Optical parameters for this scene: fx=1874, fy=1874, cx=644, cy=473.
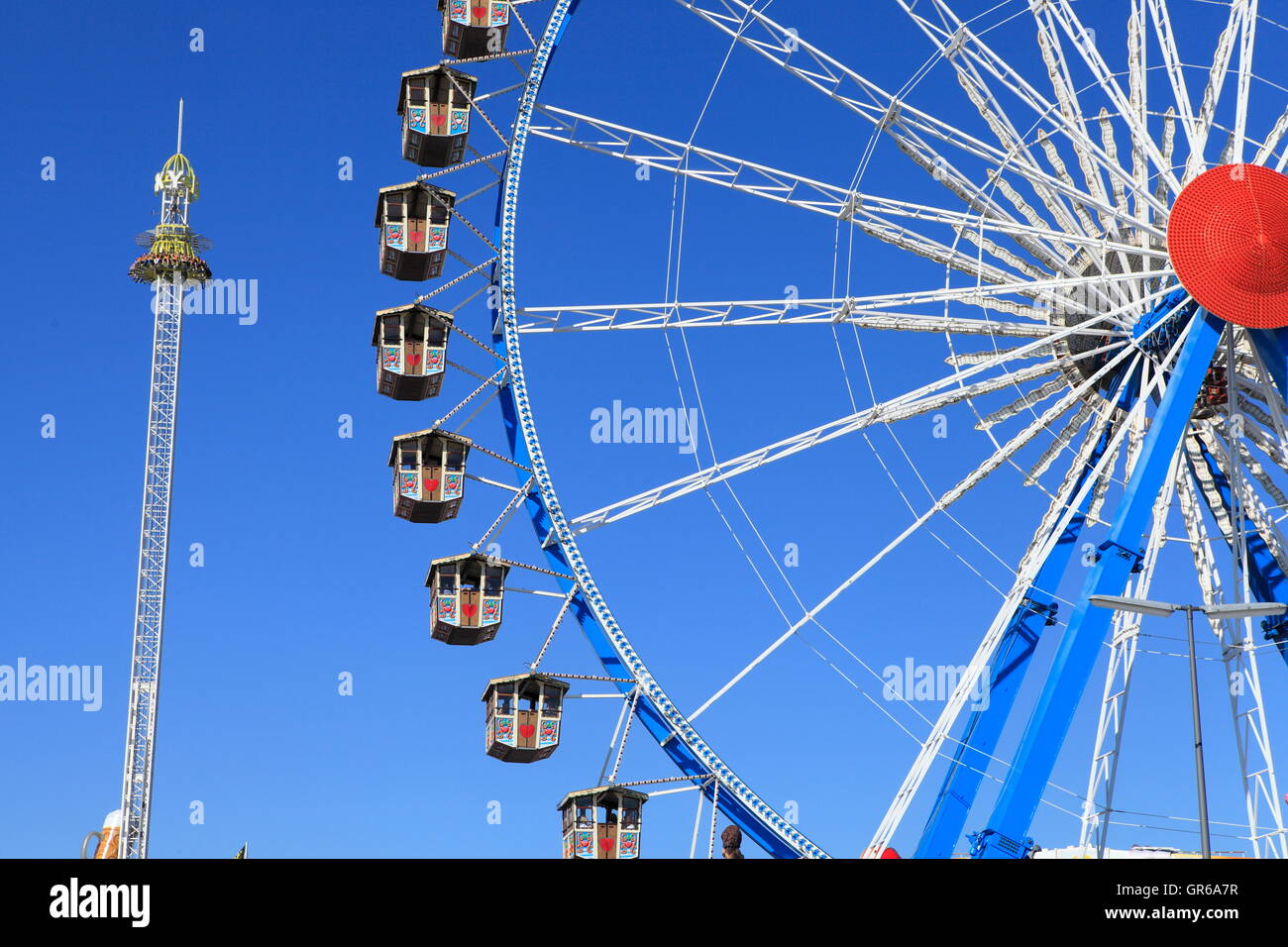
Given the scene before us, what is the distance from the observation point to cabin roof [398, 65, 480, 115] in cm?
2711

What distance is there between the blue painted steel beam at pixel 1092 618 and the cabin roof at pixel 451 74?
10886 millimetres

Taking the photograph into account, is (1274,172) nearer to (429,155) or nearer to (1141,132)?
(1141,132)

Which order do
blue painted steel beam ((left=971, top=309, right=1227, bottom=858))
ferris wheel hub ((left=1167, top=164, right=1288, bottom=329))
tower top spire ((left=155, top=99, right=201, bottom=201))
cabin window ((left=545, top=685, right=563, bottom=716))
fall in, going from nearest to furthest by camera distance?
blue painted steel beam ((left=971, top=309, right=1227, bottom=858)), ferris wheel hub ((left=1167, top=164, right=1288, bottom=329)), cabin window ((left=545, top=685, right=563, bottom=716)), tower top spire ((left=155, top=99, right=201, bottom=201))

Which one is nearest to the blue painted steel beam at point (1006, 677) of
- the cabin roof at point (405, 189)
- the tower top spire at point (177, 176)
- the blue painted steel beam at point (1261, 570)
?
the blue painted steel beam at point (1261, 570)

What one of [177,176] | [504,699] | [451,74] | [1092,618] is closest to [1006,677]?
[1092,618]

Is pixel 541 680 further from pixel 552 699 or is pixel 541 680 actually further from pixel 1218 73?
pixel 1218 73

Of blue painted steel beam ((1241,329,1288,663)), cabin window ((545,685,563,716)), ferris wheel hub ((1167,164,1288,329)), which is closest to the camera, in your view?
ferris wheel hub ((1167,164,1288,329))

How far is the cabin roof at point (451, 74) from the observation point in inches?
1067

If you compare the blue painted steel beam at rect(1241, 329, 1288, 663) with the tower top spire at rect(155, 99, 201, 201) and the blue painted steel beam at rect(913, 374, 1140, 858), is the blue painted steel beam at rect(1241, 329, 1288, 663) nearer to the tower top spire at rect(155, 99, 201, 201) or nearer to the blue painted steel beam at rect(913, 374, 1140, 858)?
the blue painted steel beam at rect(913, 374, 1140, 858)

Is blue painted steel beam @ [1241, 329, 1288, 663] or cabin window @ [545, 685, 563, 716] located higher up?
blue painted steel beam @ [1241, 329, 1288, 663]

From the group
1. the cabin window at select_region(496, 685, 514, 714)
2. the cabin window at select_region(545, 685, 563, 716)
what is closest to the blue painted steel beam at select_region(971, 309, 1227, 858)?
the cabin window at select_region(545, 685, 563, 716)

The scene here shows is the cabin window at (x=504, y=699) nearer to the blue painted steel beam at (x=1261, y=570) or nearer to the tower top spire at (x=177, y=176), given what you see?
the blue painted steel beam at (x=1261, y=570)

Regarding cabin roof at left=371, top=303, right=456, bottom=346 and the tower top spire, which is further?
the tower top spire

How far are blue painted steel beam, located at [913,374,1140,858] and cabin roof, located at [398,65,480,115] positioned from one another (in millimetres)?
10301
